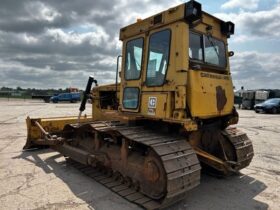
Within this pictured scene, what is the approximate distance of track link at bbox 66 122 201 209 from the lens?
4.40 m

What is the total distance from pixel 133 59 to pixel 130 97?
78 centimetres

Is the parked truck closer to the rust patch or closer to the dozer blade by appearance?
the dozer blade

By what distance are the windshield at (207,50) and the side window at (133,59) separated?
40.8 inches

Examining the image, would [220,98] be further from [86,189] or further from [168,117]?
[86,189]

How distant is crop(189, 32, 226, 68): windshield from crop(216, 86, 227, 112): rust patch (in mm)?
567

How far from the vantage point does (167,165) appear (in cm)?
441

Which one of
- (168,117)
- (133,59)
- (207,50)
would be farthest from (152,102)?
(207,50)

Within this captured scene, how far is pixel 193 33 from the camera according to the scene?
17.6ft

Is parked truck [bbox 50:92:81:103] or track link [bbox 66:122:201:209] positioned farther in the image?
parked truck [bbox 50:92:81:103]

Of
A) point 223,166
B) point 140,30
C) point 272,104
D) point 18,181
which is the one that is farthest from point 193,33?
point 272,104

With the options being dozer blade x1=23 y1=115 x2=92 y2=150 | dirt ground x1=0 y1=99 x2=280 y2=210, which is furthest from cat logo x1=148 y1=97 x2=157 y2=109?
dozer blade x1=23 y1=115 x2=92 y2=150

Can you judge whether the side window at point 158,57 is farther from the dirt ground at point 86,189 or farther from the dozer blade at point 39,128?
the dozer blade at point 39,128

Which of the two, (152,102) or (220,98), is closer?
(152,102)

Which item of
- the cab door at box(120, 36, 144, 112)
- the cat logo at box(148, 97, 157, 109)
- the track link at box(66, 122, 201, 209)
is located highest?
the cab door at box(120, 36, 144, 112)
